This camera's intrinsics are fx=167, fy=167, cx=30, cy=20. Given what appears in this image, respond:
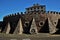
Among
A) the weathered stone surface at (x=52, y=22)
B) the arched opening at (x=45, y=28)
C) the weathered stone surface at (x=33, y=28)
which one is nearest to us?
the weathered stone surface at (x=33, y=28)

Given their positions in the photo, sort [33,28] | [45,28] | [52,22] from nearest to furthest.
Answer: [33,28], [45,28], [52,22]

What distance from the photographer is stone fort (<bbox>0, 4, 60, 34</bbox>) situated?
35344 millimetres

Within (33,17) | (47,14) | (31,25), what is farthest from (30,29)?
(47,14)

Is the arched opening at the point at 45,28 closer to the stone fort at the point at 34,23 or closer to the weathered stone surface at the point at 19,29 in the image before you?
the stone fort at the point at 34,23

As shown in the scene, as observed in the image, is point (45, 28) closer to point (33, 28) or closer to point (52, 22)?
point (52, 22)

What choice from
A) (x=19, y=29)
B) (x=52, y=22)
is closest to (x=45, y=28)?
(x=52, y=22)

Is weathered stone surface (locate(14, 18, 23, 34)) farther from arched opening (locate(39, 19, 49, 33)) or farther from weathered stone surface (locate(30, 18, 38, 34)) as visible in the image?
arched opening (locate(39, 19, 49, 33))

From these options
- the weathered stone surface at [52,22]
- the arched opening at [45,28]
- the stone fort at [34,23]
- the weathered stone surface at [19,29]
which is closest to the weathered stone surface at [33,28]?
the stone fort at [34,23]

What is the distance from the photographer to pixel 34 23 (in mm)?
35531

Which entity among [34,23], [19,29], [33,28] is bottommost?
[19,29]

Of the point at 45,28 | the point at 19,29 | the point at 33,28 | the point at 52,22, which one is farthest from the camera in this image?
the point at 52,22

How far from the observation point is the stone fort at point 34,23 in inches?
1391

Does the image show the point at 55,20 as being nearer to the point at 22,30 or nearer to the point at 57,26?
the point at 57,26

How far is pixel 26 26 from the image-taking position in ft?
121
